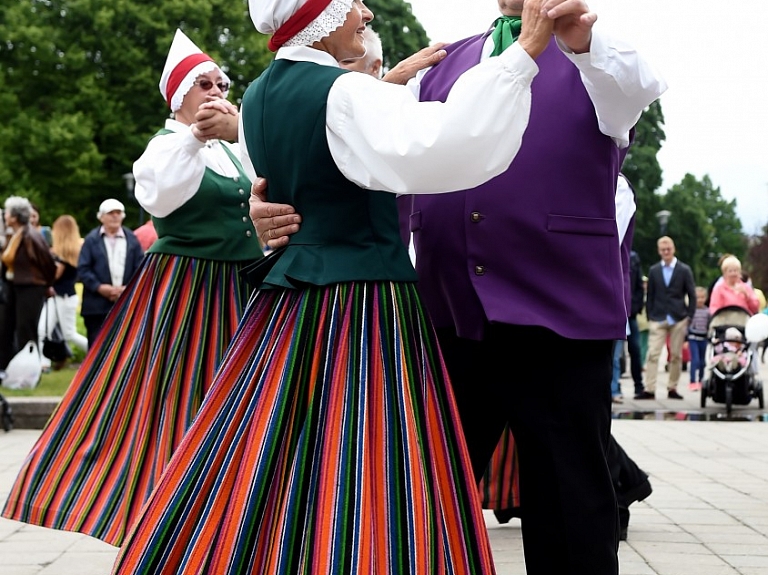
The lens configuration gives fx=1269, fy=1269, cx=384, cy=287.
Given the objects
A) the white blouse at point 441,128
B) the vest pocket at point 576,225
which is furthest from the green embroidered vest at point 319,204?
the vest pocket at point 576,225

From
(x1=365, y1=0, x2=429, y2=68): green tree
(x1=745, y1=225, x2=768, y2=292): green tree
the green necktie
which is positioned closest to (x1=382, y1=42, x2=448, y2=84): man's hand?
the green necktie

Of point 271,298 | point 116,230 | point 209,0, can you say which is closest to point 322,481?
point 271,298

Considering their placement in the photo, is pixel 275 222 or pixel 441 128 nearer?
pixel 441 128

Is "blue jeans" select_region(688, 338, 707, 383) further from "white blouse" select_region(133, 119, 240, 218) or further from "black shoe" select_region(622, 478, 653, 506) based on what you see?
"white blouse" select_region(133, 119, 240, 218)

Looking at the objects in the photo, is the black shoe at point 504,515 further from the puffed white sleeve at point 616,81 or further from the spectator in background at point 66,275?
the spectator in background at point 66,275

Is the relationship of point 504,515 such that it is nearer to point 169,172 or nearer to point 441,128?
point 169,172

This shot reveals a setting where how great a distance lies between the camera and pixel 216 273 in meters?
4.54

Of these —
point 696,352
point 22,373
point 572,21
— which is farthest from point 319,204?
point 696,352

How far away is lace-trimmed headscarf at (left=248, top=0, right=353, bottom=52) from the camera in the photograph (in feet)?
9.48

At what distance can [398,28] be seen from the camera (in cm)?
3309

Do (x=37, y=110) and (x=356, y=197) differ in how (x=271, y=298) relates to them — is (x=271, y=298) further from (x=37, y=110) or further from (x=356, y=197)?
(x=37, y=110)

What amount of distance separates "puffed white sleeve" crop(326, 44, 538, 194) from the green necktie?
0.50m

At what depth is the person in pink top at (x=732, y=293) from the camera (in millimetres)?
12305

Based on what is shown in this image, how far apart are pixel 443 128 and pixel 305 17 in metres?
0.56
